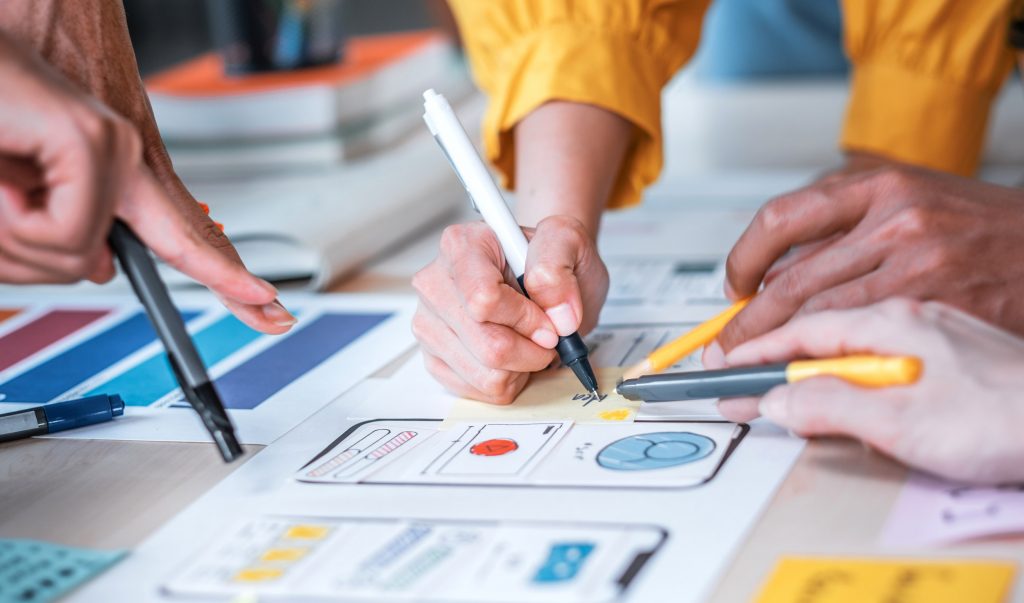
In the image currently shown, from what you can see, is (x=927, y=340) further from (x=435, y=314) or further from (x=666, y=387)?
(x=435, y=314)

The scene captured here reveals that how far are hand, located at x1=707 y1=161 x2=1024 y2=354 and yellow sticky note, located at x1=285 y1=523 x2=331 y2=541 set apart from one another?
0.25 metres

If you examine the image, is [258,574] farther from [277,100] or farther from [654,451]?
[277,100]

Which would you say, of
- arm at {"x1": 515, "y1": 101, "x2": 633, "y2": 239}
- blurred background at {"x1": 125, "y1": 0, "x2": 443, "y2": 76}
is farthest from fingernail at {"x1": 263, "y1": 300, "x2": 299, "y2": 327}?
blurred background at {"x1": 125, "y1": 0, "x2": 443, "y2": 76}

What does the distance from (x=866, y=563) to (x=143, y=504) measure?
0.34 meters

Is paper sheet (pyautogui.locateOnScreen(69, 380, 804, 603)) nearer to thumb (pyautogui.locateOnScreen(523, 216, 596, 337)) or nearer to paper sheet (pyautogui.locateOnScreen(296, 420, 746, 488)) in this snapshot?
paper sheet (pyautogui.locateOnScreen(296, 420, 746, 488))

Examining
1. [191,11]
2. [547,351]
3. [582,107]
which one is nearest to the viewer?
[547,351]

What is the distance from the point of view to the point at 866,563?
0.47 meters

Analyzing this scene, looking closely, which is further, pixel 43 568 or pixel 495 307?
pixel 495 307

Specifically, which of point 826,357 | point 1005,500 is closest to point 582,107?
point 826,357

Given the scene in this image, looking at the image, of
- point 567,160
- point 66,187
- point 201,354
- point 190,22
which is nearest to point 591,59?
point 567,160

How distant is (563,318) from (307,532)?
8.2 inches

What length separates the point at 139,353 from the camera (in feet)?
2.71

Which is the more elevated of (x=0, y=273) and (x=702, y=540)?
(x=0, y=273)

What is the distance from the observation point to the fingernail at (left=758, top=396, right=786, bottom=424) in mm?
559
